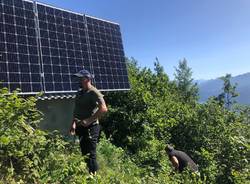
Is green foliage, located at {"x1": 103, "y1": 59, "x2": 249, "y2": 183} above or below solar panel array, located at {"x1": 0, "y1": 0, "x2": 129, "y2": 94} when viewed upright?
below

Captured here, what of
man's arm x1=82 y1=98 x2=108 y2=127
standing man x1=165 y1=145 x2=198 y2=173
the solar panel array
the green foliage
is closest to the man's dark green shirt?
man's arm x1=82 y1=98 x2=108 y2=127

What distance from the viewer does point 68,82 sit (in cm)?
1200

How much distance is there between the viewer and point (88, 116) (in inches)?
323

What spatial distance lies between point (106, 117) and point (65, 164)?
8349 mm

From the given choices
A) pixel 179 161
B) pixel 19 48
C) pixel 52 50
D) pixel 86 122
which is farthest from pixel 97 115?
pixel 52 50

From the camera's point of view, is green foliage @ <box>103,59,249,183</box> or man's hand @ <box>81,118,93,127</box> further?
green foliage @ <box>103,59,249,183</box>

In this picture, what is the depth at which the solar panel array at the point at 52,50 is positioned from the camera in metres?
10.4

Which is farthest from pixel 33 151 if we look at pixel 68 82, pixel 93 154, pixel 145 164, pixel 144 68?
pixel 144 68

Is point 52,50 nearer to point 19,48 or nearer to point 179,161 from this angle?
point 19,48

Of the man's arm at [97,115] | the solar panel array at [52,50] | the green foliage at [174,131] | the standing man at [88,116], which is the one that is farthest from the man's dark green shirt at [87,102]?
the green foliage at [174,131]

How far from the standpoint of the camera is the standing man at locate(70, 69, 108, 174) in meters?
7.90

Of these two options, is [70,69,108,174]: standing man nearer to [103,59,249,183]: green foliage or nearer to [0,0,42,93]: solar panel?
[0,0,42,93]: solar panel

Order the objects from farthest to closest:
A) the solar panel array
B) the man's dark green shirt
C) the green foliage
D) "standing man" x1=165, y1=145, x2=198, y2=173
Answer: the green foliage → the solar panel array → "standing man" x1=165, y1=145, x2=198, y2=173 → the man's dark green shirt

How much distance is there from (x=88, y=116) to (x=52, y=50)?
173 inches
